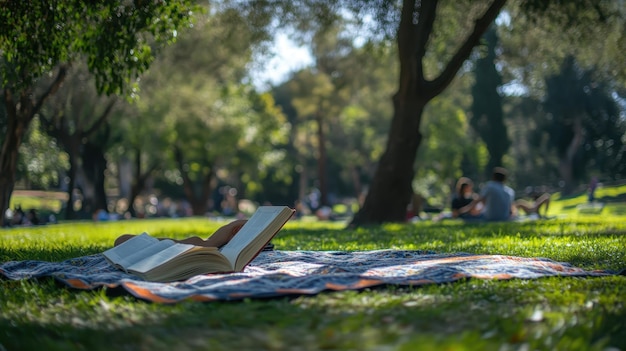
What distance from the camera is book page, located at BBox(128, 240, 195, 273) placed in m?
5.26

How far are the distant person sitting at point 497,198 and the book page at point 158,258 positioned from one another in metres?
10.5

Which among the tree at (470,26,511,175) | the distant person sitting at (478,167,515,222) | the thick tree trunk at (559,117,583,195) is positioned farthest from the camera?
the tree at (470,26,511,175)

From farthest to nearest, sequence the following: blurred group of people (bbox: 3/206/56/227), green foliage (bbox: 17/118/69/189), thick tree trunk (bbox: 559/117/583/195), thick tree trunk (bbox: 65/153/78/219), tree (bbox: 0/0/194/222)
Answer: thick tree trunk (bbox: 559/117/583/195) < thick tree trunk (bbox: 65/153/78/219) < blurred group of people (bbox: 3/206/56/227) < green foliage (bbox: 17/118/69/189) < tree (bbox: 0/0/194/222)

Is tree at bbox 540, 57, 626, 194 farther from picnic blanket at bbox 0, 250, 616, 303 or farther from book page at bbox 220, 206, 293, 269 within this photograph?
book page at bbox 220, 206, 293, 269

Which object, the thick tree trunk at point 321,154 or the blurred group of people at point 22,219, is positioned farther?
the thick tree trunk at point 321,154

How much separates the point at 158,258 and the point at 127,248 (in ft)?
3.10

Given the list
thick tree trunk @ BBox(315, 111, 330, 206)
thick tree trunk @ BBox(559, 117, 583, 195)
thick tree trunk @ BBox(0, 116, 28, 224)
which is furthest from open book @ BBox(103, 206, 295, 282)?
thick tree trunk @ BBox(315, 111, 330, 206)

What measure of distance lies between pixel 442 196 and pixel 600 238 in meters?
44.6

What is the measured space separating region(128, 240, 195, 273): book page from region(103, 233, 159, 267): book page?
1.11 ft

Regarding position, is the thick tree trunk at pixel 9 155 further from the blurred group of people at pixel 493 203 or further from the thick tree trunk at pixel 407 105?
the blurred group of people at pixel 493 203

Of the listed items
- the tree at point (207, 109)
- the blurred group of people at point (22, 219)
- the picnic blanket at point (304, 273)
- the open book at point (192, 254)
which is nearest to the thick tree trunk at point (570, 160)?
the tree at point (207, 109)

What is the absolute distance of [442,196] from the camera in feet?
176

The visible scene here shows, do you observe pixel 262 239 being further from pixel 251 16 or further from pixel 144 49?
pixel 251 16

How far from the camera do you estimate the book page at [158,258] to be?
17.3 ft
